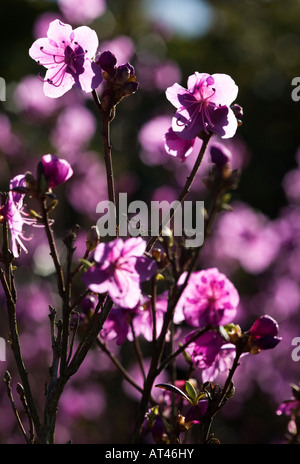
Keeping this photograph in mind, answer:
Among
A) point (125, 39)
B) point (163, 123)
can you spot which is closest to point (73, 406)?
point (163, 123)

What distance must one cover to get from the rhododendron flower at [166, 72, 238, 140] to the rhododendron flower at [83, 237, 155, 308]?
0.86 feet

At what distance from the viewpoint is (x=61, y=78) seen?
4.08ft

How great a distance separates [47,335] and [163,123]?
1455mm

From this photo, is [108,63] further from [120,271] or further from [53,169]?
[120,271]

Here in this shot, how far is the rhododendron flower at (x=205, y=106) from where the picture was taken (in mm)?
1129

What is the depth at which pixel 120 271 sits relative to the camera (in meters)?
1.02

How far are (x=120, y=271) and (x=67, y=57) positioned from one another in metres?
0.48

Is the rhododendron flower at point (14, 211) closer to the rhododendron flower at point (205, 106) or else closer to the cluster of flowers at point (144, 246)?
the cluster of flowers at point (144, 246)

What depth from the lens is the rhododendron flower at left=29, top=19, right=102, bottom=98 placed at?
1.16 meters

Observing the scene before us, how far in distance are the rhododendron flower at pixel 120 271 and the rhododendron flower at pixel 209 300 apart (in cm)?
12

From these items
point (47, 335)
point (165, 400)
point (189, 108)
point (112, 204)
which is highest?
point (189, 108)

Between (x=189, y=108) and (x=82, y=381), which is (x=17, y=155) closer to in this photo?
(x=82, y=381)

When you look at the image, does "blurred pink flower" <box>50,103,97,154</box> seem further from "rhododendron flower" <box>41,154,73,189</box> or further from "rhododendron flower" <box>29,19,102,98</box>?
"rhododendron flower" <box>41,154,73,189</box>

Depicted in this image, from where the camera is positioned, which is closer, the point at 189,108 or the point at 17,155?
the point at 189,108
